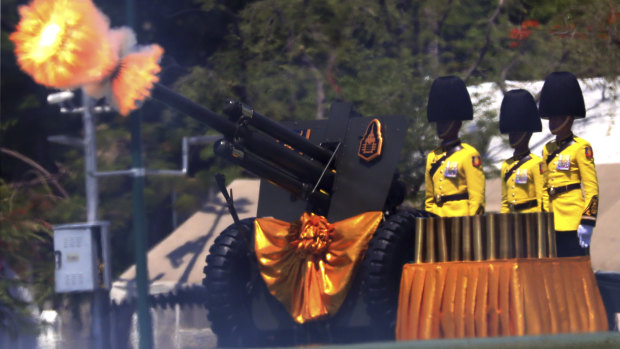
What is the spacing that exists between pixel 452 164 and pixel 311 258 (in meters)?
1.30

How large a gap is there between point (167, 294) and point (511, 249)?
14.2ft

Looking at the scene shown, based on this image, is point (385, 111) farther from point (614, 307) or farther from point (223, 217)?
point (614, 307)

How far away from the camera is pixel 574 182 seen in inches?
268

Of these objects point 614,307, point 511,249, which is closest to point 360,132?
point 511,249

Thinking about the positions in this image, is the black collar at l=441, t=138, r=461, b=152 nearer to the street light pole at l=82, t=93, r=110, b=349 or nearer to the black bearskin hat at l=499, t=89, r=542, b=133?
the black bearskin hat at l=499, t=89, r=542, b=133

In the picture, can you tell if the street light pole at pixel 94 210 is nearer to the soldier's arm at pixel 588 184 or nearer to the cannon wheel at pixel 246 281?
the cannon wheel at pixel 246 281

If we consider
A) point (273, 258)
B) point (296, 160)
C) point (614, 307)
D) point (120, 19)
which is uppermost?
point (120, 19)

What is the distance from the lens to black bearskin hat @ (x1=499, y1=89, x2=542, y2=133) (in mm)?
7496

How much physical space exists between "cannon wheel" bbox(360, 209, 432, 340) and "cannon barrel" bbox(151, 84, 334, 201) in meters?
0.77

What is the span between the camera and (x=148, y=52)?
656 cm

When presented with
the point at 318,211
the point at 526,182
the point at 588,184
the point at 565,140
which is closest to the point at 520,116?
the point at 526,182

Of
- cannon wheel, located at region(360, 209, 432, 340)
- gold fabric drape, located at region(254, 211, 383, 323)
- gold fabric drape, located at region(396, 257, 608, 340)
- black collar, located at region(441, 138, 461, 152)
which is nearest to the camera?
gold fabric drape, located at region(396, 257, 608, 340)

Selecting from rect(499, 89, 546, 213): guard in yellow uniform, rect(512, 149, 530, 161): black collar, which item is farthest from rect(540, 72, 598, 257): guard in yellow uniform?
rect(512, 149, 530, 161): black collar

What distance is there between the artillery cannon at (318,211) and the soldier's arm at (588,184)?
1244 mm
